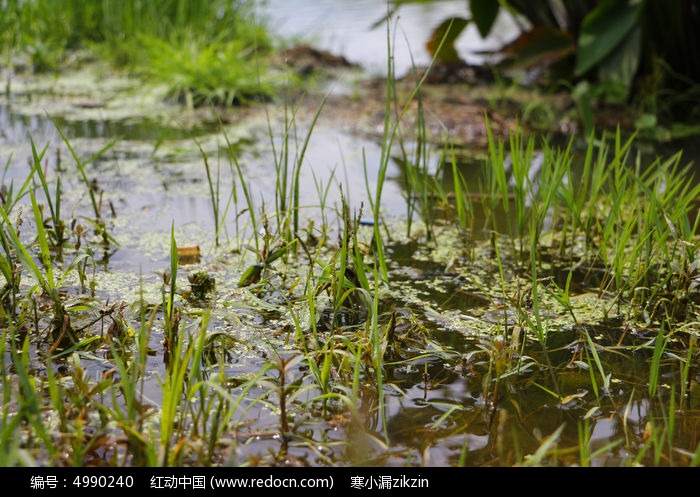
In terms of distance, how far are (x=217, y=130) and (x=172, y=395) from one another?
2.46 meters

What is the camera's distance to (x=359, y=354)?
1236 mm

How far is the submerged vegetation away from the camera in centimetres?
116

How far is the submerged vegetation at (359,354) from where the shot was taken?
3.80ft

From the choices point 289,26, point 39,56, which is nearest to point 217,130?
point 39,56

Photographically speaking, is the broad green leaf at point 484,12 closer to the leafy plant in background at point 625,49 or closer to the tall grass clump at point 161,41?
the leafy plant in background at point 625,49

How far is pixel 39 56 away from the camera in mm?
4523

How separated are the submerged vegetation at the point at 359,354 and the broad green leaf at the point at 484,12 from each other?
1.84 metres

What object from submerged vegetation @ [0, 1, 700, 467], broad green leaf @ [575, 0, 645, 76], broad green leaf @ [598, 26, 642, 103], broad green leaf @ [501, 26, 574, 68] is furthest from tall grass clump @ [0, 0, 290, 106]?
submerged vegetation @ [0, 1, 700, 467]

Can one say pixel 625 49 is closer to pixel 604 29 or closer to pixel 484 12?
pixel 604 29

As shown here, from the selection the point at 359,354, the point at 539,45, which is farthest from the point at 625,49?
the point at 359,354

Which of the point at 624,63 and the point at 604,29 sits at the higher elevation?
the point at 604,29

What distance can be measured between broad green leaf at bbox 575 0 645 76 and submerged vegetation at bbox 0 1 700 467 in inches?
65.3

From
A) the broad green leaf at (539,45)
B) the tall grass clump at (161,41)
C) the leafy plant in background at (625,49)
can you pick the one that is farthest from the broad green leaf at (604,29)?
the tall grass clump at (161,41)

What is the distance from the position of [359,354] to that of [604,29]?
286 centimetres
